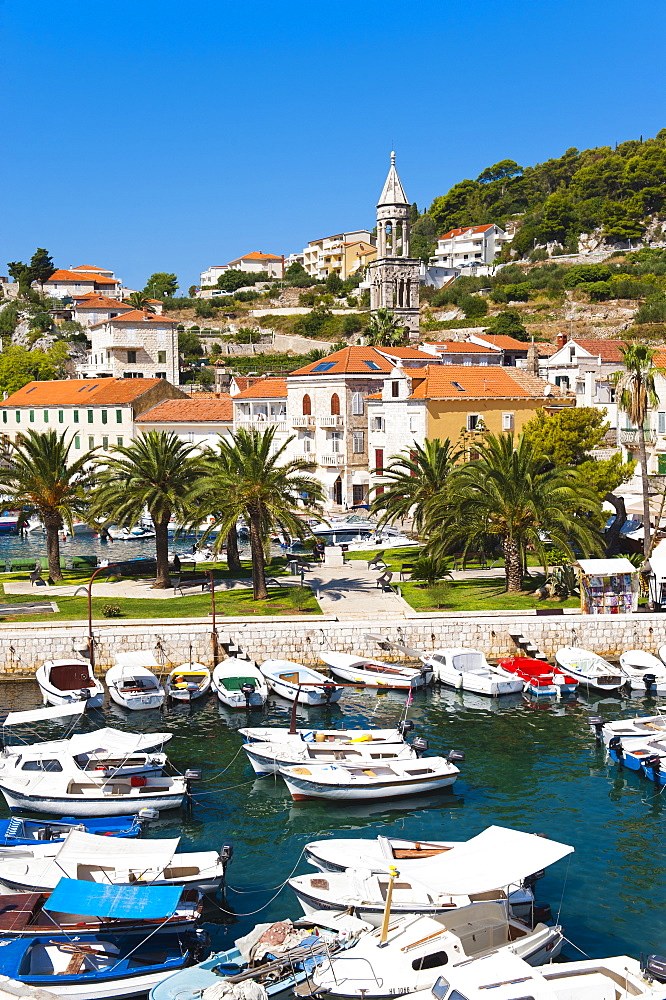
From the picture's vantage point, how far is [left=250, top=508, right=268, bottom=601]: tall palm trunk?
40.9 meters

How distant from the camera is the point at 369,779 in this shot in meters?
25.8

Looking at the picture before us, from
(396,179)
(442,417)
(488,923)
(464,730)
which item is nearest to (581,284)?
(396,179)

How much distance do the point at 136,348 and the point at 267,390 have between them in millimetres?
37705

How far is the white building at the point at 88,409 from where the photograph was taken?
85.5 meters

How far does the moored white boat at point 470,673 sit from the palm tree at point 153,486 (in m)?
12.7

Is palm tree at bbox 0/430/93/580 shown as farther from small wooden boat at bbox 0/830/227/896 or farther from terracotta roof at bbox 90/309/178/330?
terracotta roof at bbox 90/309/178/330

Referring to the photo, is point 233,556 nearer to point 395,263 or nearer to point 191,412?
point 191,412

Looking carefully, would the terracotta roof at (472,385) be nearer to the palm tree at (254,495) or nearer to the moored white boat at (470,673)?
the palm tree at (254,495)

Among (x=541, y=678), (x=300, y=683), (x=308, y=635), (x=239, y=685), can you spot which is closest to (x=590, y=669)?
(x=541, y=678)

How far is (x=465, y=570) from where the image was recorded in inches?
1889

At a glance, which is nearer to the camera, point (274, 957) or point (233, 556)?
point (274, 957)

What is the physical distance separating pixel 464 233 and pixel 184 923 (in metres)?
154

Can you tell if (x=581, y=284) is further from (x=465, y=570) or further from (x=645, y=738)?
(x=645, y=738)

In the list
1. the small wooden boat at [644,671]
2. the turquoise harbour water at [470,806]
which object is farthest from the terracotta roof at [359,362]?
the turquoise harbour water at [470,806]
